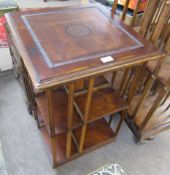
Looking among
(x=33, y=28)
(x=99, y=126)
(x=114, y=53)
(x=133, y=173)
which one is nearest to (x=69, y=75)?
(x=114, y=53)

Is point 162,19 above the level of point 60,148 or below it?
above

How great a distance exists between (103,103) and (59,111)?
0.81 ft

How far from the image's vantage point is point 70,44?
800 mm

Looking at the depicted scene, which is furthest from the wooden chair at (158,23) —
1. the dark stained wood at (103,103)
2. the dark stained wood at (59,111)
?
the dark stained wood at (59,111)

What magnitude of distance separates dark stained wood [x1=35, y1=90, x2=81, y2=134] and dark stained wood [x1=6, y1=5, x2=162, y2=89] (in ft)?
1.13

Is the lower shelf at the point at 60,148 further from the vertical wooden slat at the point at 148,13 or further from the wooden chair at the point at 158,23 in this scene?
the vertical wooden slat at the point at 148,13

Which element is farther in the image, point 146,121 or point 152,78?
point 146,121

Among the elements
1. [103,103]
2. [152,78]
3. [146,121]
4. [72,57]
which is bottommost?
[146,121]

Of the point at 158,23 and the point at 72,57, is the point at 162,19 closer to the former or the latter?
the point at 158,23

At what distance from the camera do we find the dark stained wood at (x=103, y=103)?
0.97 meters

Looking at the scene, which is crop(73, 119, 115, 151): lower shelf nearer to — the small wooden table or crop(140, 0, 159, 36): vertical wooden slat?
the small wooden table

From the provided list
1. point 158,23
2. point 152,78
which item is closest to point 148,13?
point 158,23

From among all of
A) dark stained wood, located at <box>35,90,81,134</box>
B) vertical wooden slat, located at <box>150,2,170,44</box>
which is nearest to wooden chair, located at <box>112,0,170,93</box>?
vertical wooden slat, located at <box>150,2,170,44</box>

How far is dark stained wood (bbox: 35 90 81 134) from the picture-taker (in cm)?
93
